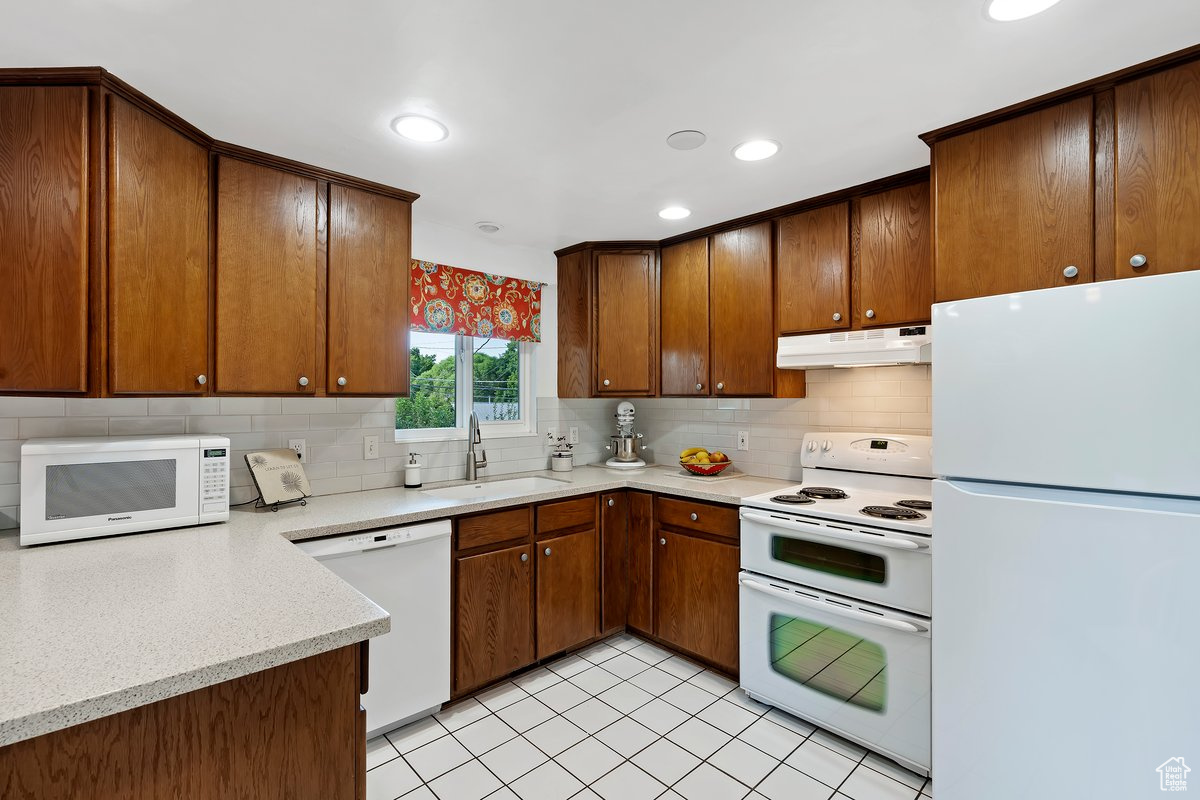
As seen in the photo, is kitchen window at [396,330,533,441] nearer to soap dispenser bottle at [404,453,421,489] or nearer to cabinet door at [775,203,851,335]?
soap dispenser bottle at [404,453,421,489]

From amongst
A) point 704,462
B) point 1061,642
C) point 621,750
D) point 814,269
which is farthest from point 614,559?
point 1061,642

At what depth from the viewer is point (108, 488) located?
5.81 ft

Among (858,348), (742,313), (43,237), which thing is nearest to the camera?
(43,237)

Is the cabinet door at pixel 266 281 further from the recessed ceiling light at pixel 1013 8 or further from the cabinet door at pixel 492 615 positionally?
the recessed ceiling light at pixel 1013 8

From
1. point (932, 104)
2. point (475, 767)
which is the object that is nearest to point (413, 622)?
point (475, 767)

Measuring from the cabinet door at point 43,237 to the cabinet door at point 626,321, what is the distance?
224 cm

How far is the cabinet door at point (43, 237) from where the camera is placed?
1.54 meters

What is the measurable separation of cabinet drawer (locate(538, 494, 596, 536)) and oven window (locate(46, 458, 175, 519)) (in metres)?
1.43

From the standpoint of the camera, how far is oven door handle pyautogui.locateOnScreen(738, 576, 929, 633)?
76.8 inches

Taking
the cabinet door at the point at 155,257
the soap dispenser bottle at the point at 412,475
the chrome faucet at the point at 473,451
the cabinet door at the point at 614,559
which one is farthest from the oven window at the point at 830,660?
the cabinet door at the point at 155,257

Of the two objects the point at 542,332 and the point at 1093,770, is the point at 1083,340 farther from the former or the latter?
the point at 542,332

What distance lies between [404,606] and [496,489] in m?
0.81

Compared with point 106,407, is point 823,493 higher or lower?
lower

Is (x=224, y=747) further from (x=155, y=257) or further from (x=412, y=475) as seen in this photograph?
(x=412, y=475)
